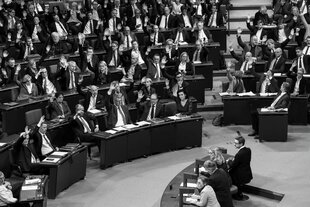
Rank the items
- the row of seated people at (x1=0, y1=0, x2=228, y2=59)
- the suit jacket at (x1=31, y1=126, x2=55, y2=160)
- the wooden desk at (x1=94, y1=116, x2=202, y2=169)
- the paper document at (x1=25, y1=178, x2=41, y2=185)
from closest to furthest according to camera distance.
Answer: the paper document at (x1=25, y1=178, x2=41, y2=185), the suit jacket at (x1=31, y1=126, x2=55, y2=160), the wooden desk at (x1=94, y1=116, x2=202, y2=169), the row of seated people at (x1=0, y1=0, x2=228, y2=59)

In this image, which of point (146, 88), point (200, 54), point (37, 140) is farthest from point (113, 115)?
point (200, 54)

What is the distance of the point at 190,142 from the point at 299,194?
130 inches

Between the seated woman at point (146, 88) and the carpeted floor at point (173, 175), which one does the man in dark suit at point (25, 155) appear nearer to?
the carpeted floor at point (173, 175)

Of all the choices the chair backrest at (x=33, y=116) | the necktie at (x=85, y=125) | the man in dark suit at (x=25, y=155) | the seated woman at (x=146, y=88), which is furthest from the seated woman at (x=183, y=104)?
the man in dark suit at (x=25, y=155)

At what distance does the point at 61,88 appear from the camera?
15.7 metres

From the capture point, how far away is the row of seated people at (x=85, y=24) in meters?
17.7

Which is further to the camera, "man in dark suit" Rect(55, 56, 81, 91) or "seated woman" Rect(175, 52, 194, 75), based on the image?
"seated woman" Rect(175, 52, 194, 75)

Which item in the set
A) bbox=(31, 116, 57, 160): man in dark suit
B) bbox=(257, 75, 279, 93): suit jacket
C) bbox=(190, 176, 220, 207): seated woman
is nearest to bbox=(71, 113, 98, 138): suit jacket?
bbox=(31, 116, 57, 160): man in dark suit

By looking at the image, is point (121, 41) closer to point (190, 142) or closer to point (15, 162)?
point (190, 142)

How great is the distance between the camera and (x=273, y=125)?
47.2 ft

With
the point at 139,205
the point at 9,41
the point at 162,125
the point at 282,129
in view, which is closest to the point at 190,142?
the point at 162,125

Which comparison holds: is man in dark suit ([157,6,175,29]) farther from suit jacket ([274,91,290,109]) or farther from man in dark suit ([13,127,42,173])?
man in dark suit ([13,127,42,173])

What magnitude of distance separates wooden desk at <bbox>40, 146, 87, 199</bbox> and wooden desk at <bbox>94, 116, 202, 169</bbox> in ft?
2.09

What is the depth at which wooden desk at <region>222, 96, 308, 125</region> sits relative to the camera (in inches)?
604
